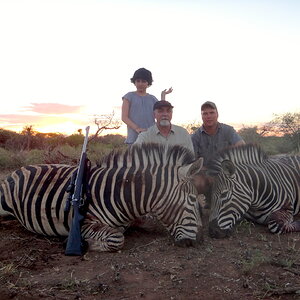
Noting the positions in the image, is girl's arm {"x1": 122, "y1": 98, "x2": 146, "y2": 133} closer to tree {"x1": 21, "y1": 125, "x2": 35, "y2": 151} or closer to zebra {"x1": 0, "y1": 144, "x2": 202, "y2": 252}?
zebra {"x1": 0, "y1": 144, "x2": 202, "y2": 252}

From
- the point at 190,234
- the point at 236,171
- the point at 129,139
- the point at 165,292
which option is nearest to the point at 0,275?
the point at 165,292

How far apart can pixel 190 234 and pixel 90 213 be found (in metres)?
0.96

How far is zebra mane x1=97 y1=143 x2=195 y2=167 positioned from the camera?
3.87 metres

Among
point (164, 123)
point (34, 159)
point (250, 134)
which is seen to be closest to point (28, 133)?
point (34, 159)

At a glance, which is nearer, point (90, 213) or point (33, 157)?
point (90, 213)

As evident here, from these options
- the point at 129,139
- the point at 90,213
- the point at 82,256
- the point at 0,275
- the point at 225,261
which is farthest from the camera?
the point at 129,139

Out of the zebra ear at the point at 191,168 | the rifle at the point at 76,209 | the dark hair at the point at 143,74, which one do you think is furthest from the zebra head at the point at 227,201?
the dark hair at the point at 143,74

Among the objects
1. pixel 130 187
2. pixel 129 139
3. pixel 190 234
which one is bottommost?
pixel 190 234

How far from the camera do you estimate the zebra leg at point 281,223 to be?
410 cm

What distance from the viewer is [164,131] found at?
17.0 feet

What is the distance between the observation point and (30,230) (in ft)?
13.7

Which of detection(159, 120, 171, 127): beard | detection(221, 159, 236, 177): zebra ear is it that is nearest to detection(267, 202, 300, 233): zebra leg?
detection(221, 159, 236, 177): zebra ear

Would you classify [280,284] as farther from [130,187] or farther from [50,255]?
[50,255]

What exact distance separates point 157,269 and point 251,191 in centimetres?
156
